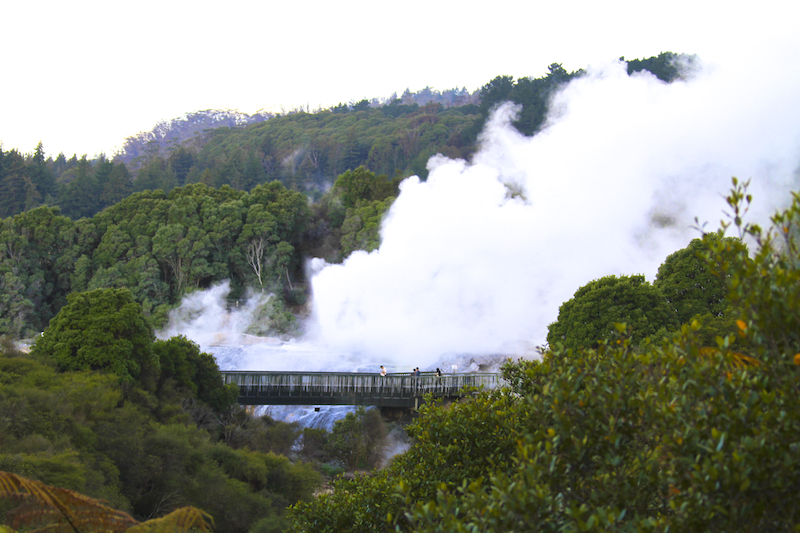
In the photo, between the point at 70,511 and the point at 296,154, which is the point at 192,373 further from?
the point at 296,154

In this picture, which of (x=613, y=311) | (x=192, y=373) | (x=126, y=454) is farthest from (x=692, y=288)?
(x=126, y=454)

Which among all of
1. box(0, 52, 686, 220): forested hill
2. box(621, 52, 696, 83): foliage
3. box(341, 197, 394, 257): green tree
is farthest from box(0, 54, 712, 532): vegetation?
box(621, 52, 696, 83): foliage

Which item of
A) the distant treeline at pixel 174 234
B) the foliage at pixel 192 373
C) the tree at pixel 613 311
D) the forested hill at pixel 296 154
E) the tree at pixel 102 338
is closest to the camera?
the tree at pixel 102 338

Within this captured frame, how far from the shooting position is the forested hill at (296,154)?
220ft

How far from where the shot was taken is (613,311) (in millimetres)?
23219

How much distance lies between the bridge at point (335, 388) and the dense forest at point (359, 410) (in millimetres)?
1183

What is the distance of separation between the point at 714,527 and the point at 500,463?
3193mm

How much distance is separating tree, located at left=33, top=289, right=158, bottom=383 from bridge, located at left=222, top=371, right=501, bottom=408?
17.0 feet

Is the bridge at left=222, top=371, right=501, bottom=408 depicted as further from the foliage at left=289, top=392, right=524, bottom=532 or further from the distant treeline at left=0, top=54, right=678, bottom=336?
the distant treeline at left=0, top=54, right=678, bottom=336

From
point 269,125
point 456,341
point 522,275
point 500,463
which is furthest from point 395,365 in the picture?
point 269,125

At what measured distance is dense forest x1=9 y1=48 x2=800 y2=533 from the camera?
3.90 metres

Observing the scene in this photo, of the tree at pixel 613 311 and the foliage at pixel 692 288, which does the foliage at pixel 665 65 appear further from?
the tree at pixel 613 311

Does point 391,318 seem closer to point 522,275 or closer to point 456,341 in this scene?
point 456,341

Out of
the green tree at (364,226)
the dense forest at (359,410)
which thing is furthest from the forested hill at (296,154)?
the dense forest at (359,410)
